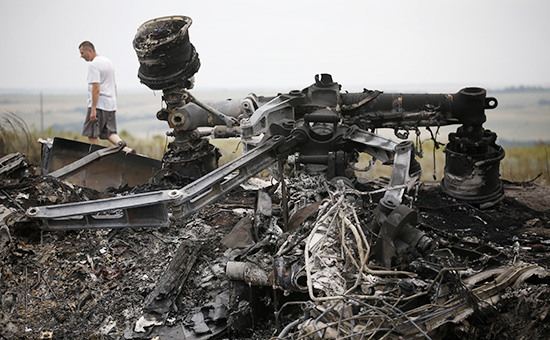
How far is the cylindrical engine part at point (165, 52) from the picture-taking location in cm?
556

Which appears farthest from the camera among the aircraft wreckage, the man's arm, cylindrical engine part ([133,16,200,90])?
the man's arm

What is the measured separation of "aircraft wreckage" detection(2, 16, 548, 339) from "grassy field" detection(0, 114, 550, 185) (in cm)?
119

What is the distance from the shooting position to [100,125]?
7.25 metres

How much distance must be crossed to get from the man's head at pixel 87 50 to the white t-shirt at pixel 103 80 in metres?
0.10

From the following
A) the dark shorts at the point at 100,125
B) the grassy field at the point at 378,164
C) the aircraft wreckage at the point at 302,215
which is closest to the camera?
the aircraft wreckage at the point at 302,215

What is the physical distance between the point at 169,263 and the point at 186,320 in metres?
0.71

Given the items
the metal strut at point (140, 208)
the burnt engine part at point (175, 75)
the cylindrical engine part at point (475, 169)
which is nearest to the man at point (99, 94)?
the burnt engine part at point (175, 75)

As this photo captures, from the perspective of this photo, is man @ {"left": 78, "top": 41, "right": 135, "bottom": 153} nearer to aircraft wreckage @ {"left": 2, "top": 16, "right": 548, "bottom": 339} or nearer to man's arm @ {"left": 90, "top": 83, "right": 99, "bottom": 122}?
man's arm @ {"left": 90, "top": 83, "right": 99, "bottom": 122}

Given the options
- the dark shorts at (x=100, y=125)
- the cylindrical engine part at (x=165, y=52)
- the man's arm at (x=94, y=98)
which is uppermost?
the cylindrical engine part at (x=165, y=52)

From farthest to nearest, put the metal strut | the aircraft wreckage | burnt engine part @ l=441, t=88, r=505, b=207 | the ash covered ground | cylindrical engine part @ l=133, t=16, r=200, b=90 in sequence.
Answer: burnt engine part @ l=441, t=88, r=505, b=207, cylindrical engine part @ l=133, t=16, r=200, b=90, the metal strut, the aircraft wreckage, the ash covered ground

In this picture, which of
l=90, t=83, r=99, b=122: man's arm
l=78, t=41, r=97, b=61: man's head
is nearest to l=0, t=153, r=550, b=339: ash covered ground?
l=90, t=83, r=99, b=122: man's arm

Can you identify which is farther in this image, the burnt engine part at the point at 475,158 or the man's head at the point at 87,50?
the man's head at the point at 87,50

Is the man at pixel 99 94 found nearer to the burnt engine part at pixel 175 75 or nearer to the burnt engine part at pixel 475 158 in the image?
the burnt engine part at pixel 175 75

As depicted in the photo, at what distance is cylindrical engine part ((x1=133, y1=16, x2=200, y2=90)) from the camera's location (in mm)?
5559
